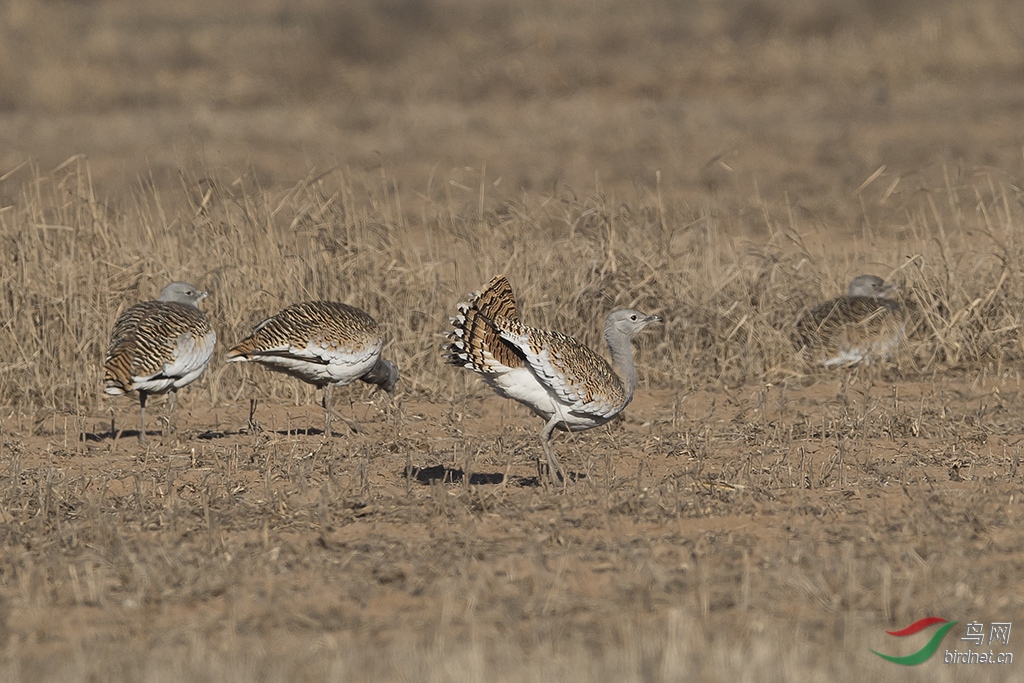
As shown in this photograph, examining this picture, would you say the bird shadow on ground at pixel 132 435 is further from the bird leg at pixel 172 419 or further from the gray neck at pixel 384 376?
the gray neck at pixel 384 376

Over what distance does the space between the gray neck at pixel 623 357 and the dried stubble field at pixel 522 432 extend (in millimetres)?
424

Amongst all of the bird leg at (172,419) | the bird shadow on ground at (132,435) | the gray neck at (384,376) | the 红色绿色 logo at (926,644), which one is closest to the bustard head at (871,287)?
the gray neck at (384,376)

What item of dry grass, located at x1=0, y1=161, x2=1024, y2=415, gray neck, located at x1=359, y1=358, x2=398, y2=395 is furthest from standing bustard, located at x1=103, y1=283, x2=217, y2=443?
dry grass, located at x1=0, y1=161, x2=1024, y2=415

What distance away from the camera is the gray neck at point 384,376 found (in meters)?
8.84

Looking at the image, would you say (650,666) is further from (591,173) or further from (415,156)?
(415,156)

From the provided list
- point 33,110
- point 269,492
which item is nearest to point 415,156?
point 33,110

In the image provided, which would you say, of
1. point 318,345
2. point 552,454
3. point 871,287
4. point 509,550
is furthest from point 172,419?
point 871,287

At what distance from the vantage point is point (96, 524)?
5.72 m

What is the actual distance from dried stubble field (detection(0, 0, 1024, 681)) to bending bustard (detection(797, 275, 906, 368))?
18 cm

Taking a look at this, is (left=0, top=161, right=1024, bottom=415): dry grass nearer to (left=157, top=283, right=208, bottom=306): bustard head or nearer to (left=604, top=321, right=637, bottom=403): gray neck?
(left=157, top=283, right=208, bottom=306): bustard head

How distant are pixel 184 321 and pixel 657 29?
22690mm

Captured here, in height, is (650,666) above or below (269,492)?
below

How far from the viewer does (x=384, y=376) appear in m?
8.93

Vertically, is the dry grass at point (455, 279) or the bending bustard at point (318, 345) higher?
the dry grass at point (455, 279)
